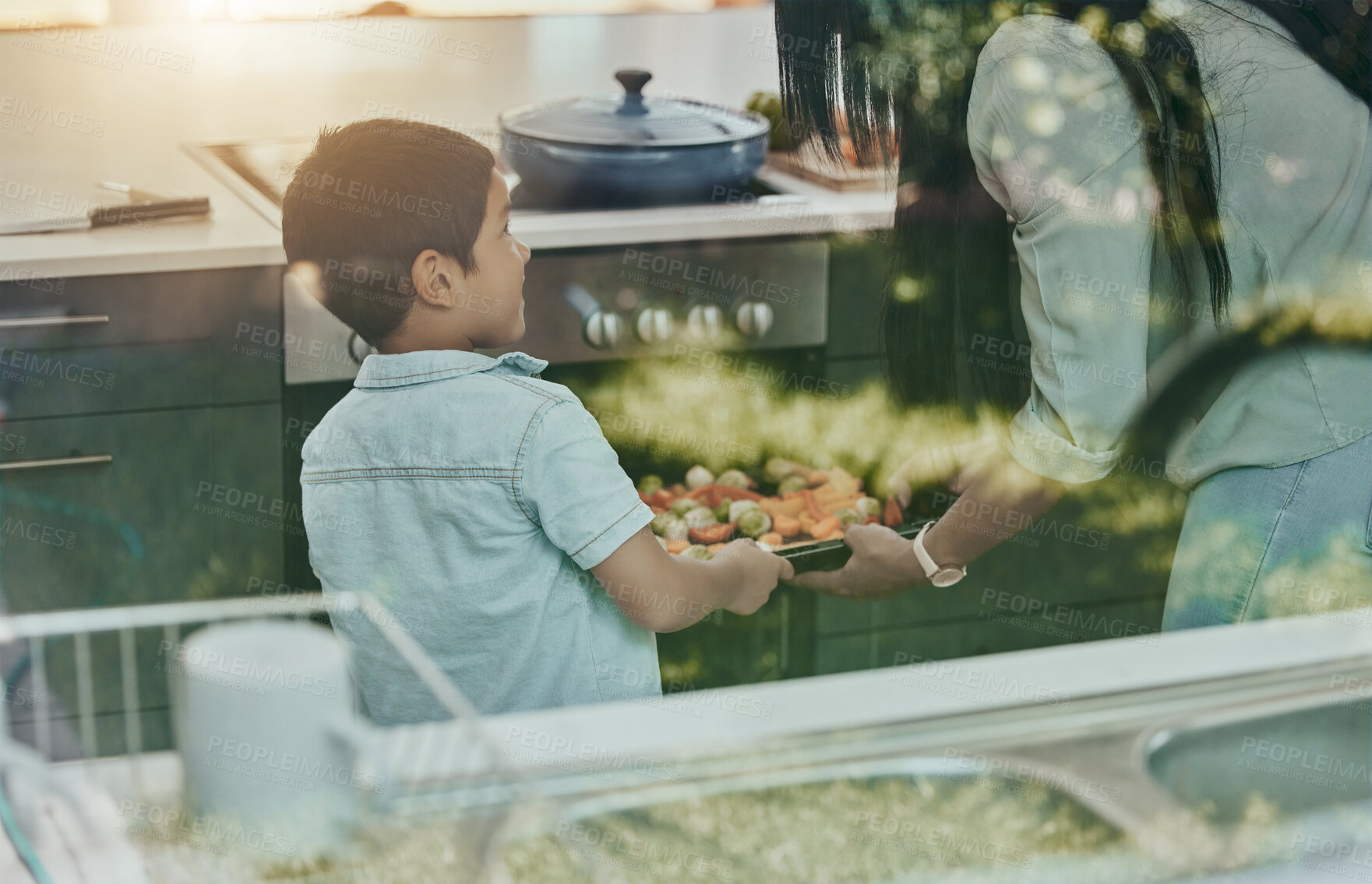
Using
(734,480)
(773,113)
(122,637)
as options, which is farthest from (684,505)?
(122,637)

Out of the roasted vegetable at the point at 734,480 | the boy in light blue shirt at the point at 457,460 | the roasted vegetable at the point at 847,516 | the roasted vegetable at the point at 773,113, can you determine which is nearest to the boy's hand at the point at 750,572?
the boy in light blue shirt at the point at 457,460

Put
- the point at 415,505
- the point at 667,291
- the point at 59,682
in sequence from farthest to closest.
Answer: the point at 667,291 → the point at 415,505 → the point at 59,682

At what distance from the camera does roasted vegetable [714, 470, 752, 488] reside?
1.41m

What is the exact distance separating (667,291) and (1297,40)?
0.70 meters

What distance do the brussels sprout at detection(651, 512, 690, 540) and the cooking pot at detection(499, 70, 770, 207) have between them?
1.16 feet

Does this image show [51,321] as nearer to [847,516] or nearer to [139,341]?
[139,341]

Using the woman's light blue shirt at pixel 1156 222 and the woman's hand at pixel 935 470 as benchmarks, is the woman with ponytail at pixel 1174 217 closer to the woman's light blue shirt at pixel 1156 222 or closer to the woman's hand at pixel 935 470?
the woman's light blue shirt at pixel 1156 222

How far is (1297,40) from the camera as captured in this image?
0.86 metres

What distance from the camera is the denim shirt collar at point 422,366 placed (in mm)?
788

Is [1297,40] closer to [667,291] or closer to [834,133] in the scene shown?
[834,133]

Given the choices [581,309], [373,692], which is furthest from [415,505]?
[581,309]

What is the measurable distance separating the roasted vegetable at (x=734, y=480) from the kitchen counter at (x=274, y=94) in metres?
0.27

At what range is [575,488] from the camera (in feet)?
2.52

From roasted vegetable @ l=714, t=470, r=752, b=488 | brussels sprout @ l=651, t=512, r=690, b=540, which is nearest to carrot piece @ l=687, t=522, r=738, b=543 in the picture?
brussels sprout @ l=651, t=512, r=690, b=540
